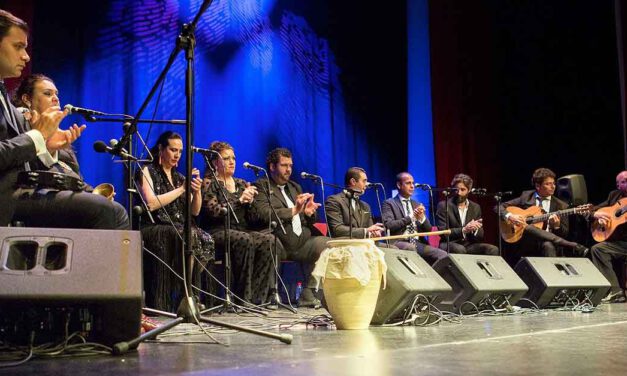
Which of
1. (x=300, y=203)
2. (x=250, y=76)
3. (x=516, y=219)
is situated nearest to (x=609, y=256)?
(x=516, y=219)

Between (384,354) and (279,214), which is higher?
(279,214)

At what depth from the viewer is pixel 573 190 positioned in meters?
6.64

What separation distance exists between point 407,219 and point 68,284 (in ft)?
14.0

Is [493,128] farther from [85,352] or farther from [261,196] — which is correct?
[85,352]

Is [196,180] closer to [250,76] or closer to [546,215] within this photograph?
[250,76]

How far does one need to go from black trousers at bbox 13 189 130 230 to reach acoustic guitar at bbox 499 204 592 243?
186 inches

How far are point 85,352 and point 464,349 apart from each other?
129cm

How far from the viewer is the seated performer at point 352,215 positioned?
18.7ft

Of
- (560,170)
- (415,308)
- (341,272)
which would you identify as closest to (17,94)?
(341,272)

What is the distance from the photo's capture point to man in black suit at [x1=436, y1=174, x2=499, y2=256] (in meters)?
6.38

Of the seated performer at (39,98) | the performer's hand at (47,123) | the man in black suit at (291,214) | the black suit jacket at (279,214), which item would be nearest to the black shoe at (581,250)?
the man in black suit at (291,214)

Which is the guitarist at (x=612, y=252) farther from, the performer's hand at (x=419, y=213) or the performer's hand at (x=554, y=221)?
the performer's hand at (x=419, y=213)

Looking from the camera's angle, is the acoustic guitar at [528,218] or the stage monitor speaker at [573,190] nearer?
the acoustic guitar at [528,218]

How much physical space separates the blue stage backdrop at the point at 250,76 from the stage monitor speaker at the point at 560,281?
245 centimetres
